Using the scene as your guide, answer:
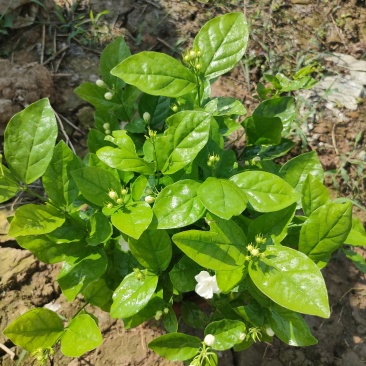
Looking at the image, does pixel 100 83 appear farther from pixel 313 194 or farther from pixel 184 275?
pixel 313 194

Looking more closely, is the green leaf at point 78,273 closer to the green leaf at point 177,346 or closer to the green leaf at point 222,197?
the green leaf at point 177,346

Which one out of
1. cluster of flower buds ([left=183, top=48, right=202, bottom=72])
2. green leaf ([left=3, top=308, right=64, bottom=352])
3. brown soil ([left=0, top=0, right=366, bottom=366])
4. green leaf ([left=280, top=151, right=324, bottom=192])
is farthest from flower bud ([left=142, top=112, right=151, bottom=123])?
brown soil ([left=0, top=0, right=366, bottom=366])

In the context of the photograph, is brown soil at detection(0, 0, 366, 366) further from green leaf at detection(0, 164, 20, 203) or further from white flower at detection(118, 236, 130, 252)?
green leaf at detection(0, 164, 20, 203)

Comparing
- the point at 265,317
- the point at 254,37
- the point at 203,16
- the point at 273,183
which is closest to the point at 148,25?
the point at 203,16

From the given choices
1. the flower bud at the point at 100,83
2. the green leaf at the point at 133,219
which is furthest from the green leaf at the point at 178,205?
the flower bud at the point at 100,83

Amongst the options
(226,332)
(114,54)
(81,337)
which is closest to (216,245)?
(226,332)

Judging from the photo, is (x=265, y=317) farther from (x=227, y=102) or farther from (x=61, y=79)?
(x=61, y=79)
